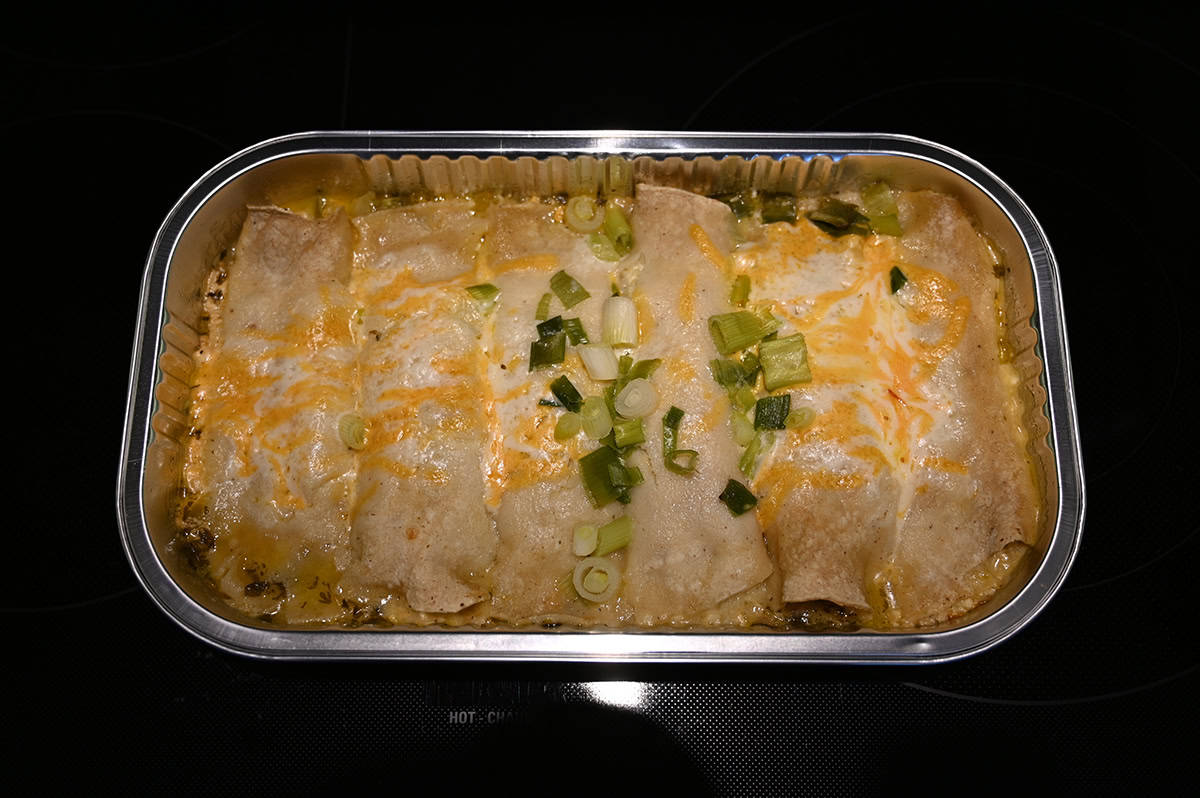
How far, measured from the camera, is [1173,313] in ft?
8.83

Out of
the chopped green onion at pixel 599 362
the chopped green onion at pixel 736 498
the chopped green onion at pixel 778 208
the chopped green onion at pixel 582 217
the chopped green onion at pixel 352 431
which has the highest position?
the chopped green onion at pixel 778 208

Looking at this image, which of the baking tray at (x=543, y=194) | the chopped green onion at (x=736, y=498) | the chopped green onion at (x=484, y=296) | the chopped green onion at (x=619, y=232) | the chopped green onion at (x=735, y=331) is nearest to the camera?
the baking tray at (x=543, y=194)

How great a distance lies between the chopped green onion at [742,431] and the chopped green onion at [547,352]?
0.53 m

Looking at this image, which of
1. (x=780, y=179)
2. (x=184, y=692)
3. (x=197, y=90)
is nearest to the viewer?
(x=184, y=692)

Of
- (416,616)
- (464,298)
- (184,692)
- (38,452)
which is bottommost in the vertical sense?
(184,692)

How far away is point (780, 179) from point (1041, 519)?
127 cm

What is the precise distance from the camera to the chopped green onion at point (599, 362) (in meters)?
2.18

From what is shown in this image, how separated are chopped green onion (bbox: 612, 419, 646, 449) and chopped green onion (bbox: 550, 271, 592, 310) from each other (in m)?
0.41

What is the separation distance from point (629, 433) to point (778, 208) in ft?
3.08

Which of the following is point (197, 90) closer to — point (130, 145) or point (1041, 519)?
point (130, 145)

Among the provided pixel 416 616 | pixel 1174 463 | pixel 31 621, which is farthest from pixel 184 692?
pixel 1174 463

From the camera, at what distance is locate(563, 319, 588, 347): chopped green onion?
2234mm

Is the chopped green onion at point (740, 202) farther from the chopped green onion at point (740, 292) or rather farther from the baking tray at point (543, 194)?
the chopped green onion at point (740, 292)

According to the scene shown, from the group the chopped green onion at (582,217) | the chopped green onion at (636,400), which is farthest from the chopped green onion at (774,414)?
the chopped green onion at (582,217)
